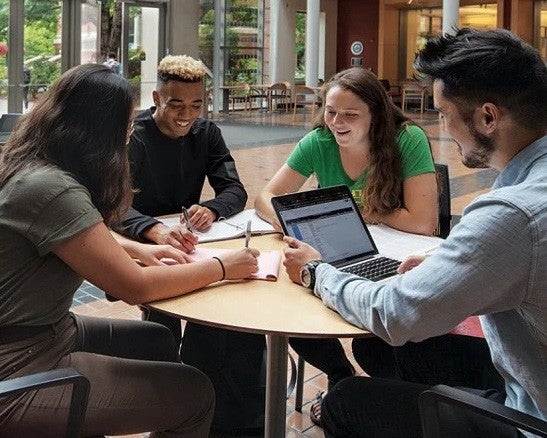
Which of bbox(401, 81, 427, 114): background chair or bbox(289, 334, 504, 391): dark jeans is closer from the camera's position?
bbox(289, 334, 504, 391): dark jeans

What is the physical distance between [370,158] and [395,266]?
28.6 inches

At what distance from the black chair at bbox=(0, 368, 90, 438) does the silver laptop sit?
748 millimetres

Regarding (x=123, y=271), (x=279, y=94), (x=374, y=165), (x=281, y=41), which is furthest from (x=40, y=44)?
(x=123, y=271)

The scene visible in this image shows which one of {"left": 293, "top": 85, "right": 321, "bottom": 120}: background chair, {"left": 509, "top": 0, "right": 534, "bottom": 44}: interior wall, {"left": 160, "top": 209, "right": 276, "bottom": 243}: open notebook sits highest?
{"left": 509, "top": 0, "right": 534, "bottom": 44}: interior wall

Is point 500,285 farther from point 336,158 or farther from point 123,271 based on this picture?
point 336,158

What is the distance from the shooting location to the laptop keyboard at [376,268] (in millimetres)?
1889

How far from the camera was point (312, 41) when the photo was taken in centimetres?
1866

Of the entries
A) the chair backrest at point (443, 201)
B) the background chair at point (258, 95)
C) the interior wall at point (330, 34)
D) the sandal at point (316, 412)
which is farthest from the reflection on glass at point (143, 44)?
the sandal at point (316, 412)

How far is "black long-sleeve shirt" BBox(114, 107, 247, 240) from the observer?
2756mm

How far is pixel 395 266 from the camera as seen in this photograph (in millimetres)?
1964

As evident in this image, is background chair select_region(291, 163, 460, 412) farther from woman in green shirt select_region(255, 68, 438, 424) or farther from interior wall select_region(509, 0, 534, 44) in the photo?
interior wall select_region(509, 0, 534, 44)

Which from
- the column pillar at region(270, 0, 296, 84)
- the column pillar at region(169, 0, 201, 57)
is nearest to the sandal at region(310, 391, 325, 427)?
the column pillar at region(169, 0, 201, 57)

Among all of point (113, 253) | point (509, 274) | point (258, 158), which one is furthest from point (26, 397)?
point (258, 158)

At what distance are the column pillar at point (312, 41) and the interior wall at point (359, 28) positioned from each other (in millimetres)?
3569
